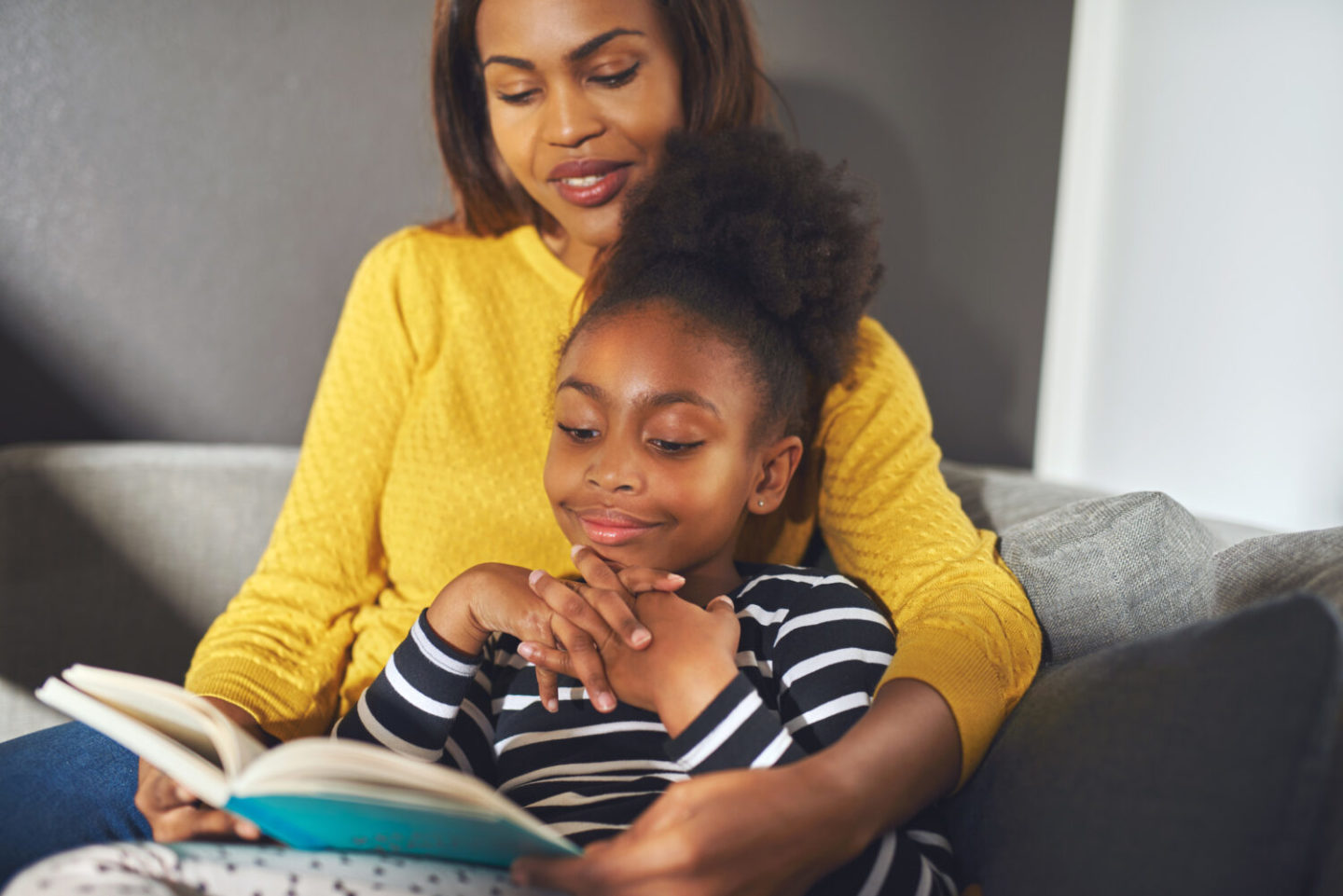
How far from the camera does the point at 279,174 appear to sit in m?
1.68

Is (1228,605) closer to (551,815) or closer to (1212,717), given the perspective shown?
(1212,717)

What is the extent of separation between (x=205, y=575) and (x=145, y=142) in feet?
2.45

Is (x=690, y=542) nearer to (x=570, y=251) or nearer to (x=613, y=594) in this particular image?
(x=613, y=594)

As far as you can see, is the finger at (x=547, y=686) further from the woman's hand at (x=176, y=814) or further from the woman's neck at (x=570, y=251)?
the woman's neck at (x=570, y=251)

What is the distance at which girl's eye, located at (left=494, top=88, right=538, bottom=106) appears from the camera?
4.04ft

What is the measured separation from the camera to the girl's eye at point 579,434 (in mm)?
1048

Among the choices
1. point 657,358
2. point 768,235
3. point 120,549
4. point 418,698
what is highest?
point 768,235

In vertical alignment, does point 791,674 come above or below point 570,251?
below

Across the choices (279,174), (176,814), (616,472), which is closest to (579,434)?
(616,472)

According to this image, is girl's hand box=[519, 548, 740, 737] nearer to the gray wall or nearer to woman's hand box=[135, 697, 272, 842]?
woman's hand box=[135, 697, 272, 842]

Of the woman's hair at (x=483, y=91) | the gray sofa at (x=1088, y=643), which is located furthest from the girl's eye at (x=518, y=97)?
the gray sofa at (x=1088, y=643)

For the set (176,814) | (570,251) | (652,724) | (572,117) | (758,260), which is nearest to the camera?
(176,814)

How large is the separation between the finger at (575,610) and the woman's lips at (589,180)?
1.84 ft

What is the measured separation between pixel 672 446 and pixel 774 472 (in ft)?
0.55
